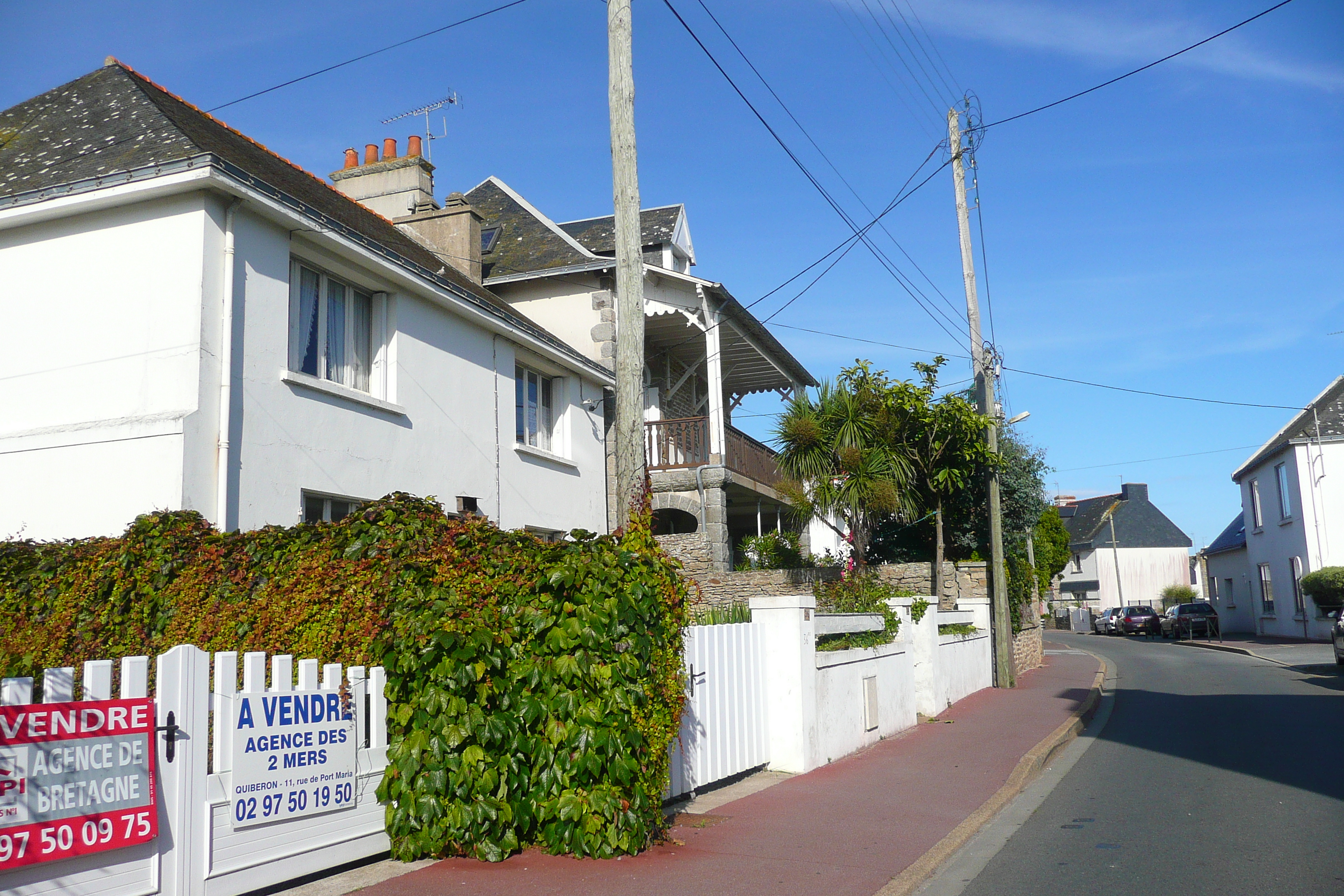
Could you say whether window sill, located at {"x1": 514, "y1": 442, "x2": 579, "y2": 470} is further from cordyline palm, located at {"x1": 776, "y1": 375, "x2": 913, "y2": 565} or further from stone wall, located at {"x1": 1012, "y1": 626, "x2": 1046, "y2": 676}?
stone wall, located at {"x1": 1012, "y1": 626, "x2": 1046, "y2": 676}

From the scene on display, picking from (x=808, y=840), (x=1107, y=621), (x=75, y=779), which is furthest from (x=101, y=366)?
(x=1107, y=621)

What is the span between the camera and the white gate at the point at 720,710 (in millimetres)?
8023

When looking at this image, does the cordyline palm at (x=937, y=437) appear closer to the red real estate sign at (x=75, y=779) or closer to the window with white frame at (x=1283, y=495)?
the red real estate sign at (x=75, y=779)

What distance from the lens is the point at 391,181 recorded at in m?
19.3

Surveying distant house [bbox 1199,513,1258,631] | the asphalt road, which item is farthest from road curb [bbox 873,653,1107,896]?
distant house [bbox 1199,513,1258,631]

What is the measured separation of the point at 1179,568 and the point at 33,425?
228 feet

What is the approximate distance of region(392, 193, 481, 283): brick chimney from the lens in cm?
1808

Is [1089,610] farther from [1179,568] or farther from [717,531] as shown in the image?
[717,531]

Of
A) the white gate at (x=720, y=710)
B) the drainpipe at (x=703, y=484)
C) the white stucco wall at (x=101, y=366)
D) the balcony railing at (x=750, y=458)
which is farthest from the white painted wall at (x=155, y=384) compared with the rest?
the balcony railing at (x=750, y=458)

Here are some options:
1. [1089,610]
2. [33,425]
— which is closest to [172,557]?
[33,425]

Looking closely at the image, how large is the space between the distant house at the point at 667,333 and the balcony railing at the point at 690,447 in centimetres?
3

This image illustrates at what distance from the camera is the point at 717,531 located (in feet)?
59.8

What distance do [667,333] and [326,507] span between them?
10.5 m

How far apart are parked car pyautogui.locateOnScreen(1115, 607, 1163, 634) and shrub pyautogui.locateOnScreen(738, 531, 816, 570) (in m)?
29.4
